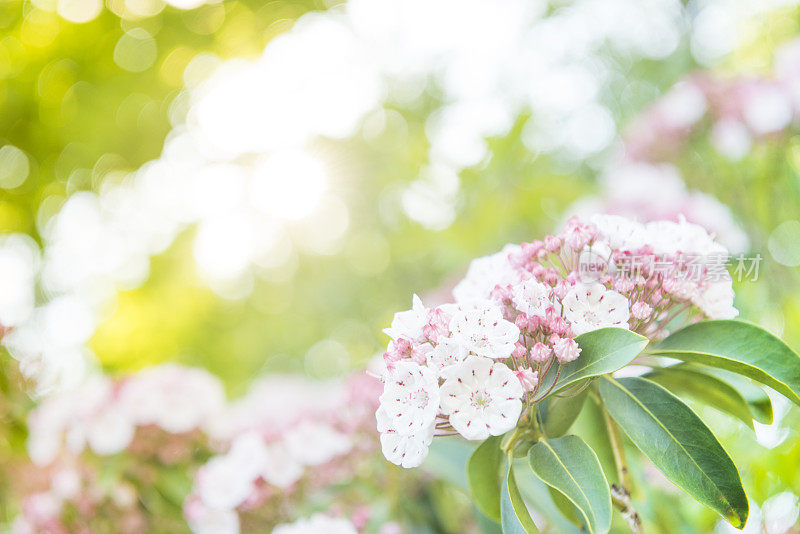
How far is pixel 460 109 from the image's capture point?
3.38 m

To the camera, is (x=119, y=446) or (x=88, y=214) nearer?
(x=119, y=446)

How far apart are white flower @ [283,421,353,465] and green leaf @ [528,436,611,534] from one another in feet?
2.06

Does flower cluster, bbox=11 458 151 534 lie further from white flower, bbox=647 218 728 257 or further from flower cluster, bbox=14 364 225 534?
white flower, bbox=647 218 728 257

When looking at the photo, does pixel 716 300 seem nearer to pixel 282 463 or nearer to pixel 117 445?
pixel 282 463

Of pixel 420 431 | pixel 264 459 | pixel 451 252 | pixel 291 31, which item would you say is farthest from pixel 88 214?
pixel 420 431

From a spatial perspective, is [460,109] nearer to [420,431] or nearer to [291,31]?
[291,31]

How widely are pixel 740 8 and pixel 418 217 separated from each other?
3058 mm

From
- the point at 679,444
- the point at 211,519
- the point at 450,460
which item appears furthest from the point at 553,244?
the point at 211,519

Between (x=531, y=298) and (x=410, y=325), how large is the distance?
153 millimetres

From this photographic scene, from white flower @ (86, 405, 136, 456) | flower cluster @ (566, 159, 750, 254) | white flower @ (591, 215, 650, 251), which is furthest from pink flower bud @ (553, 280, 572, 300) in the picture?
white flower @ (86, 405, 136, 456)

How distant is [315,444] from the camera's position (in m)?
1.26

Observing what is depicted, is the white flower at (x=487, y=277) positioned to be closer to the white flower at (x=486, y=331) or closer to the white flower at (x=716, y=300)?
the white flower at (x=486, y=331)

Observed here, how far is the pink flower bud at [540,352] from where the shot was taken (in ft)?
2.25

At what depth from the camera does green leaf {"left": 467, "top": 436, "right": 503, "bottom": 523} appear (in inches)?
30.2
